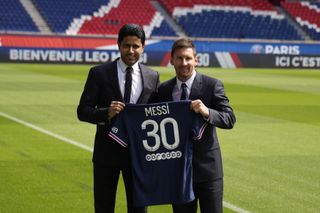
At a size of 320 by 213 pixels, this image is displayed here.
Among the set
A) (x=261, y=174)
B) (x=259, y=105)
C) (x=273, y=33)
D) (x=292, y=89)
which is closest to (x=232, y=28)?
(x=273, y=33)

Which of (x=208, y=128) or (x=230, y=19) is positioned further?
(x=230, y=19)

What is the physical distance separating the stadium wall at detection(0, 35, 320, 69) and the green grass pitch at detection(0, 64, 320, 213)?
1618 cm

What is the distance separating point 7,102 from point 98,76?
1508 cm

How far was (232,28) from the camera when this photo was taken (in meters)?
57.2

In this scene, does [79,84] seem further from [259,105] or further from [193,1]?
[193,1]

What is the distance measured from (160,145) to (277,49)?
147 ft

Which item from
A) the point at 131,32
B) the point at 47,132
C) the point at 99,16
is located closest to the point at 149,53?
the point at 99,16

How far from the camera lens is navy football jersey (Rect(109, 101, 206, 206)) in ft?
20.0

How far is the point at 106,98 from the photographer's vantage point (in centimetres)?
651

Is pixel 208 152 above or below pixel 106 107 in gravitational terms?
below

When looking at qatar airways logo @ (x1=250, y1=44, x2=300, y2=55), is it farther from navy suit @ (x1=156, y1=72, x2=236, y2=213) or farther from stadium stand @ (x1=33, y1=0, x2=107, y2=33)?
navy suit @ (x1=156, y1=72, x2=236, y2=213)

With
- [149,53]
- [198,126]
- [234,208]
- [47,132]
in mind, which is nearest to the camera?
[198,126]

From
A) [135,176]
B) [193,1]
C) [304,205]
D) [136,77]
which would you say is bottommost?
[304,205]

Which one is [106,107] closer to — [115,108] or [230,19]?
[115,108]
